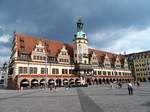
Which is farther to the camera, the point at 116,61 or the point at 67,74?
the point at 116,61

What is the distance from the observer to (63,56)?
222 feet

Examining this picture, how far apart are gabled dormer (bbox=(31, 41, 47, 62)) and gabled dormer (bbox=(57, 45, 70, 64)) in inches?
231

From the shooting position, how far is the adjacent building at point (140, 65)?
113562 mm

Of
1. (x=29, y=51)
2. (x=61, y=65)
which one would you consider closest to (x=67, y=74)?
(x=61, y=65)

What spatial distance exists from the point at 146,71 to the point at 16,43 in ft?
269

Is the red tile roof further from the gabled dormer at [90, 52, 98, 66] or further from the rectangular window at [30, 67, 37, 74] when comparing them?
the gabled dormer at [90, 52, 98, 66]

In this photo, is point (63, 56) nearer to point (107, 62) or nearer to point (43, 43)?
point (43, 43)

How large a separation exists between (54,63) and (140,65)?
69215mm

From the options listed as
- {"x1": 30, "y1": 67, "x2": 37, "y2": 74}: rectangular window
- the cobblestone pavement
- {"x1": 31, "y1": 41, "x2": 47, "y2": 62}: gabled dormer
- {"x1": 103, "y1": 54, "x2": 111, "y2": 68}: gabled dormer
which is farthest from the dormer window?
the cobblestone pavement

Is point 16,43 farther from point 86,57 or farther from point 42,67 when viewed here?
point 86,57

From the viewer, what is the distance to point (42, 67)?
2381 inches

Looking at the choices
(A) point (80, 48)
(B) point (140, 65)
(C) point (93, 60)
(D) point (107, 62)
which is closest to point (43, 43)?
(A) point (80, 48)

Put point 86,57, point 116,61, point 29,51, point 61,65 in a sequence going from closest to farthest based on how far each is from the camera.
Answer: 1. point 29,51
2. point 61,65
3. point 86,57
4. point 116,61

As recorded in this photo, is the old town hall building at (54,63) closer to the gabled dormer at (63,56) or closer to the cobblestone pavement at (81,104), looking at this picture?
the gabled dormer at (63,56)
